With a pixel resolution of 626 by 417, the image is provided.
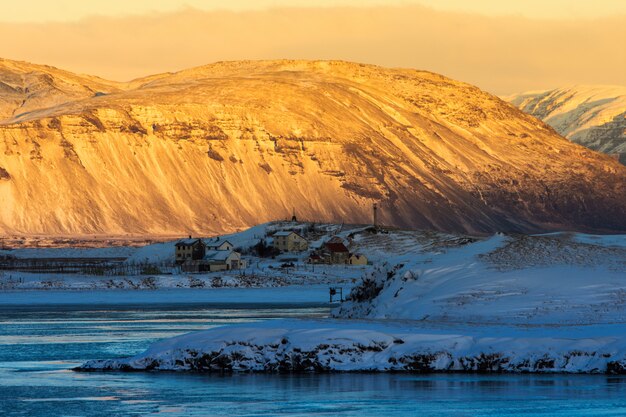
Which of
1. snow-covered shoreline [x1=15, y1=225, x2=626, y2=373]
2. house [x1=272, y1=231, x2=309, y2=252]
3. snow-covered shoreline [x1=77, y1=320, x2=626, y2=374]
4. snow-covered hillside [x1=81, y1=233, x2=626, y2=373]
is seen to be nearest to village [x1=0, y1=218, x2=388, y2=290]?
house [x1=272, y1=231, x2=309, y2=252]

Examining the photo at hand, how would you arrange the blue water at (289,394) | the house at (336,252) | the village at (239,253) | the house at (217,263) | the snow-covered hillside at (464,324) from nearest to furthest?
the blue water at (289,394)
the snow-covered hillside at (464,324)
the house at (217,263)
the village at (239,253)
the house at (336,252)

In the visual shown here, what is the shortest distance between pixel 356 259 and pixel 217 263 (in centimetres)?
1624

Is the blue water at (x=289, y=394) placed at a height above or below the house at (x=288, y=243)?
below

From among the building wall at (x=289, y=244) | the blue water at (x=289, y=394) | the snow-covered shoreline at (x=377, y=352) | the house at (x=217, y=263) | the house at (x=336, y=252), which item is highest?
the building wall at (x=289, y=244)

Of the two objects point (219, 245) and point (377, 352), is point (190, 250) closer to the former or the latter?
point (219, 245)

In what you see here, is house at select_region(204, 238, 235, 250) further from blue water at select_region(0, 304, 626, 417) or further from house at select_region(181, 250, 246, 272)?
blue water at select_region(0, 304, 626, 417)

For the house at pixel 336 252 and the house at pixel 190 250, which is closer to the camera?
the house at pixel 336 252

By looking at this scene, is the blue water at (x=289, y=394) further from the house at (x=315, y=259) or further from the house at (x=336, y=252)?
the house at (x=336, y=252)

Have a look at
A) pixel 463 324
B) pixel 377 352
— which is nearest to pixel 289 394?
pixel 377 352

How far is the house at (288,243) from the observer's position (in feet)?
457

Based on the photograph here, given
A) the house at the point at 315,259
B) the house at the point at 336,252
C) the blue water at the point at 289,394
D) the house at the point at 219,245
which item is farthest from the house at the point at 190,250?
the blue water at the point at 289,394

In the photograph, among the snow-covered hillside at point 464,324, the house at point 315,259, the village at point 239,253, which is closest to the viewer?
the snow-covered hillside at point 464,324

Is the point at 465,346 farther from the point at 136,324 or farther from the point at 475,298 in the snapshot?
the point at 136,324

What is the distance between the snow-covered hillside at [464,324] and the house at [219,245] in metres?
84.6
